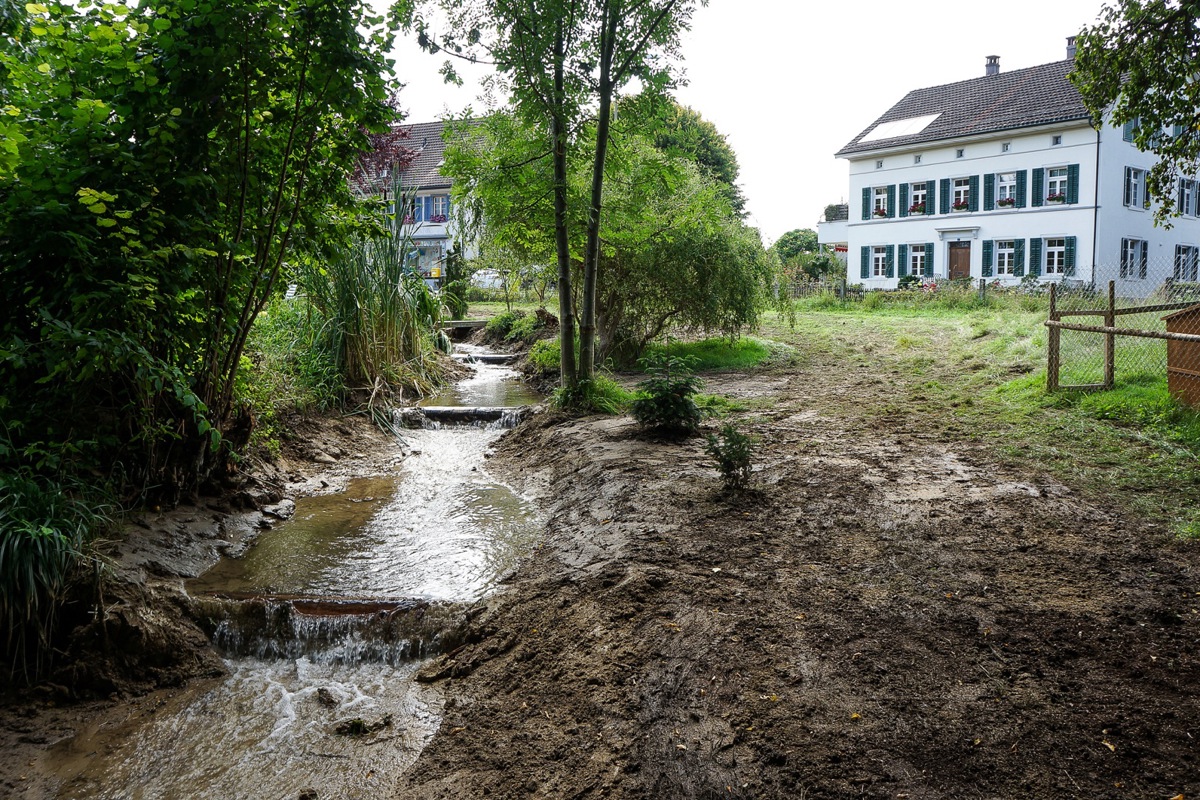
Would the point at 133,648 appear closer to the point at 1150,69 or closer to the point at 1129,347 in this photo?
the point at 1150,69

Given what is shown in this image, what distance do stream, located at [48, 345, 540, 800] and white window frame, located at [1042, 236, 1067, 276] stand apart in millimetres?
28551

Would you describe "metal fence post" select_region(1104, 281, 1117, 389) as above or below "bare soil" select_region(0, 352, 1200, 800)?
above

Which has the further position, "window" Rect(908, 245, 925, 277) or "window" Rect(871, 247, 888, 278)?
"window" Rect(871, 247, 888, 278)

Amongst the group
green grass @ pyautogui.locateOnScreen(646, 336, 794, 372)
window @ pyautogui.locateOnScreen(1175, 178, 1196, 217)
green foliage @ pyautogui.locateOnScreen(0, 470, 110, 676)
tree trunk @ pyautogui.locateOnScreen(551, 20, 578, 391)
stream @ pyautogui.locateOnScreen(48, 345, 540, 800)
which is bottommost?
stream @ pyautogui.locateOnScreen(48, 345, 540, 800)

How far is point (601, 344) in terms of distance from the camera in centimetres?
1598

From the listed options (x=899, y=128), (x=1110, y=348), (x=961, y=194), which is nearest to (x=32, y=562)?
(x=1110, y=348)

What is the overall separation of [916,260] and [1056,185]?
5655 millimetres

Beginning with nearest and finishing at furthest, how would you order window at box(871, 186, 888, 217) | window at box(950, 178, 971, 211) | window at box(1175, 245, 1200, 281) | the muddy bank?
the muddy bank < window at box(1175, 245, 1200, 281) < window at box(950, 178, 971, 211) < window at box(871, 186, 888, 217)

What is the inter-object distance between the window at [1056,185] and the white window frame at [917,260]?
16.0 ft

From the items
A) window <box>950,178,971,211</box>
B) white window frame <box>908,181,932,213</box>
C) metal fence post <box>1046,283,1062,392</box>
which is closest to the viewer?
metal fence post <box>1046,283,1062,392</box>

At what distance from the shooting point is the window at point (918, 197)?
3400 cm

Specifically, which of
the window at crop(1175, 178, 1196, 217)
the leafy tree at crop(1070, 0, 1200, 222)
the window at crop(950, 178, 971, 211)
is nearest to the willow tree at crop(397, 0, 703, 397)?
the leafy tree at crop(1070, 0, 1200, 222)

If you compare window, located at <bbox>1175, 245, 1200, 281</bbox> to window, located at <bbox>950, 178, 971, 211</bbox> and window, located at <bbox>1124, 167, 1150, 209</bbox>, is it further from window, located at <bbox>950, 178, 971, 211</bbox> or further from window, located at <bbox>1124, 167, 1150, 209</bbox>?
window, located at <bbox>950, 178, 971, 211</bbox>

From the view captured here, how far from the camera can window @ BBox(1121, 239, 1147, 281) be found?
30.0m
